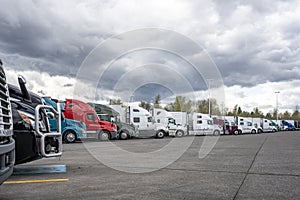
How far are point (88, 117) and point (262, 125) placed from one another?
126ft

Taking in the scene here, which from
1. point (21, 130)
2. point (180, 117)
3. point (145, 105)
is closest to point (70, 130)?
point (145, 105)

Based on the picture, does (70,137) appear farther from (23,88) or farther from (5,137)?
(5,137)

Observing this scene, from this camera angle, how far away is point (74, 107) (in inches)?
822

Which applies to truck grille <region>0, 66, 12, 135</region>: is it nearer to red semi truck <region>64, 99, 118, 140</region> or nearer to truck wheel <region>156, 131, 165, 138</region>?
red semi truck <region>64, 99, 118, 140</region>

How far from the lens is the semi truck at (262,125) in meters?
50.4

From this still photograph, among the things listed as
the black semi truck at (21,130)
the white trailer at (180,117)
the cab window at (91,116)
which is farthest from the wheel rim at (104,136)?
the black semi truck at (21,130)

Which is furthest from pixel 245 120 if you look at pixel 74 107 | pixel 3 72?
pixel 3 72

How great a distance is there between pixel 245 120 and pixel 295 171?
40.8m

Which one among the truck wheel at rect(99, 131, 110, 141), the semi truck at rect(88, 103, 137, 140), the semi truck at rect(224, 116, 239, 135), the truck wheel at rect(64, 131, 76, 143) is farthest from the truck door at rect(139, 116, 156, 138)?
the semi truck at rect(224, 116, 239, 135)

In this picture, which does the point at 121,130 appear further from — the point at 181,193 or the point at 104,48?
the point at 181,193

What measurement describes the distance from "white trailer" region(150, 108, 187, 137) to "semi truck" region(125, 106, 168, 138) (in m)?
1.02

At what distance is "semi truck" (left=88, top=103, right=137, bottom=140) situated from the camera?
2283cm

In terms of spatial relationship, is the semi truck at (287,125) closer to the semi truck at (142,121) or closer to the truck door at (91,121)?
the semi truck at (142,121)

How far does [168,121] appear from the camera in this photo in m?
29.6
